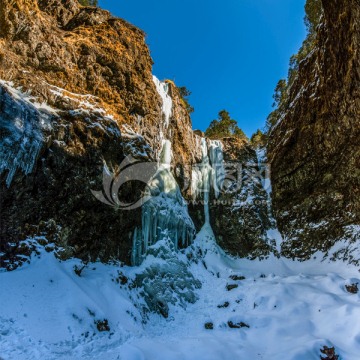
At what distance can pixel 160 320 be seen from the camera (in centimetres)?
1197

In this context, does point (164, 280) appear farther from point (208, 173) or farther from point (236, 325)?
point (208, 173)

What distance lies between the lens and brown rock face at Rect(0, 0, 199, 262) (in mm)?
10609

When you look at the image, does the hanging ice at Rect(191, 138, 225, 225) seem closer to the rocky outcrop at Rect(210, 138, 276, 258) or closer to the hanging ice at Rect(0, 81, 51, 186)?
the rocky outcrop at Rect(210, 138, 276, 258)

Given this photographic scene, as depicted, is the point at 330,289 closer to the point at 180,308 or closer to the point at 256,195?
the point at 180,308

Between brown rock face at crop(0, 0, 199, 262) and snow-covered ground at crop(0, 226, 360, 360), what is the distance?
1.55m

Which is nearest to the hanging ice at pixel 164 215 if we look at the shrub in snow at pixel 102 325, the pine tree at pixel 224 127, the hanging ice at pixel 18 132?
the shrub in snow at pixel 102 325

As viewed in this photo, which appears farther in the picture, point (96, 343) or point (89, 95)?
point (89, 95)

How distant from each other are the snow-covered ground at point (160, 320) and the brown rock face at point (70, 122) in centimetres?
155

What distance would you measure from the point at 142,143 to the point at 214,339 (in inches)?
380

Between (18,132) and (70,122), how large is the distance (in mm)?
2417

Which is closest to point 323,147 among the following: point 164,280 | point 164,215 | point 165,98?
point 164,215

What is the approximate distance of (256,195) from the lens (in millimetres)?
22719

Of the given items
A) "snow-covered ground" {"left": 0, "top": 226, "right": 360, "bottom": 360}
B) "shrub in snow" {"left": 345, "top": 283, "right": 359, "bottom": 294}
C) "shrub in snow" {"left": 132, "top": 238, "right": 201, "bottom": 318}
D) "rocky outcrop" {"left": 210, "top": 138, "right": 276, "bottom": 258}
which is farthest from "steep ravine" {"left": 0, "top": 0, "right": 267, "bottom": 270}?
"shrub in snow" {"left": 345, "top": 283, "right": 359, "bottom": 294}

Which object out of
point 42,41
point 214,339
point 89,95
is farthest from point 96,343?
point 42,41
